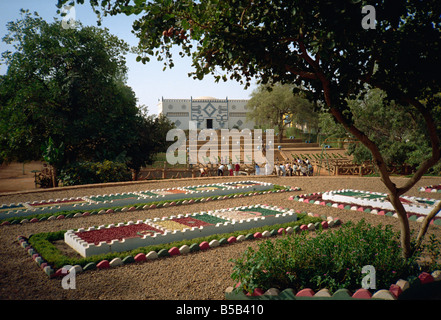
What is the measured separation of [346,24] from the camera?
11.5 ft

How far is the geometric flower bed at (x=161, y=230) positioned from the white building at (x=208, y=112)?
1403 inches

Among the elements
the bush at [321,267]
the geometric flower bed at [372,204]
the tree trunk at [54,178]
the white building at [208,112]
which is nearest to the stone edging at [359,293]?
the bush at [321,267]

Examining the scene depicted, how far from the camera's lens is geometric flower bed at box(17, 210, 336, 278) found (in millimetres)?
5504

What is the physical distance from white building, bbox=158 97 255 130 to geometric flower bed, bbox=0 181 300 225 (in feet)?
101

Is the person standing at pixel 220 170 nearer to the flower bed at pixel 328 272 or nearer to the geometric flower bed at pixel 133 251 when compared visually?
the geometric flower bed at pixel 133 251

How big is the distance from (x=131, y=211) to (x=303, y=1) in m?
7.79

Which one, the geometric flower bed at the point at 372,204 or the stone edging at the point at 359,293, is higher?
the geometric flower bed at the point at 372,204

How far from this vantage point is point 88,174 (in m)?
15.6

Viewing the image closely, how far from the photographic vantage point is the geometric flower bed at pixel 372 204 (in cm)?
864

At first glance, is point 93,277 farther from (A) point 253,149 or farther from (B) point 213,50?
(A) point 253,149

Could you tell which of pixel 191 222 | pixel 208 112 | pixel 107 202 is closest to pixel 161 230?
pixel 191 222

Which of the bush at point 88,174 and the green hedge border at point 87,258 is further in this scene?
the bush at point 88,174
